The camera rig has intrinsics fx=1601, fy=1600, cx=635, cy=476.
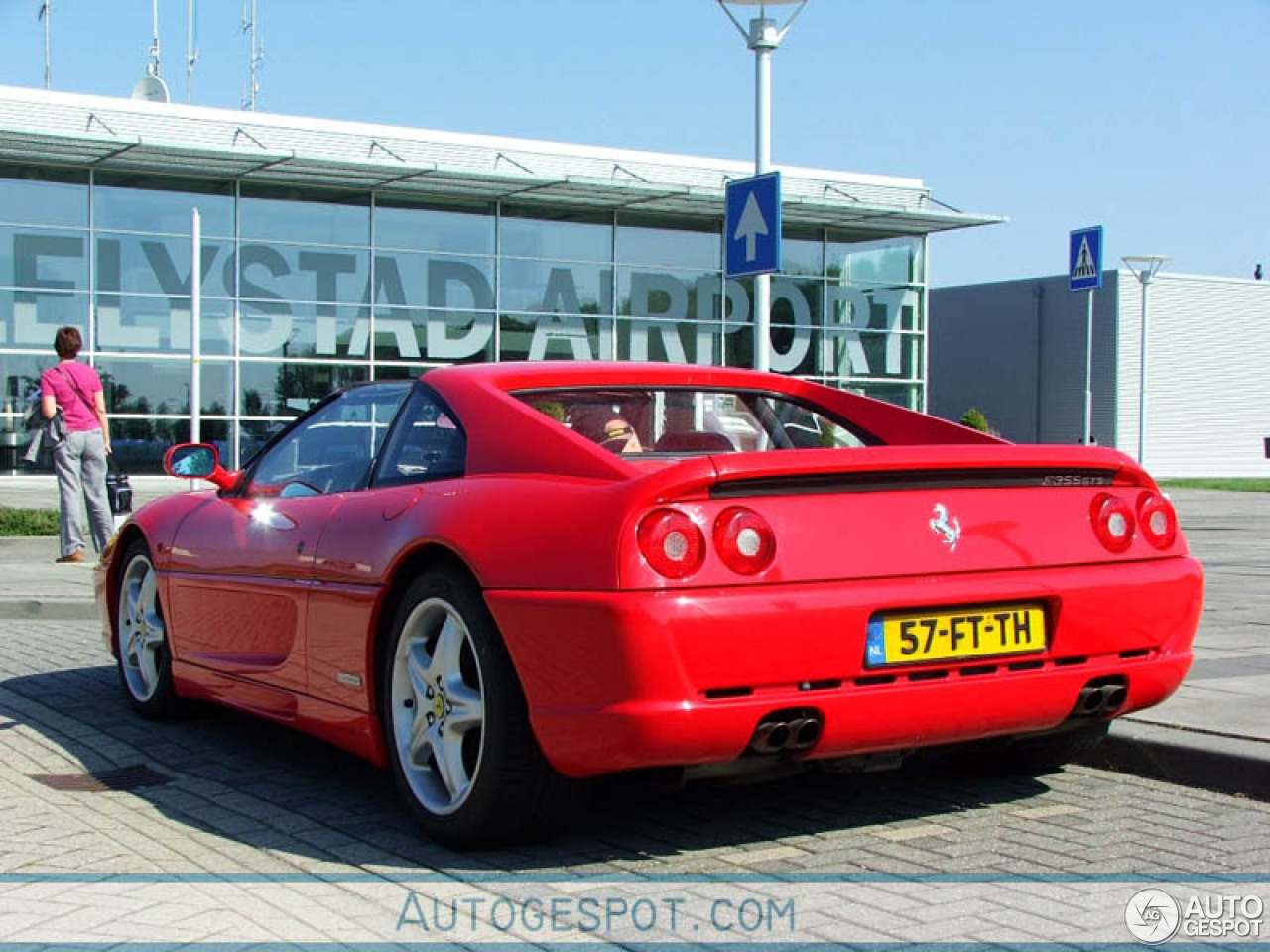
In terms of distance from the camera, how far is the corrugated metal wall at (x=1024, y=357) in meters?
49.6

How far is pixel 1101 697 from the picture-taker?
4.46 m

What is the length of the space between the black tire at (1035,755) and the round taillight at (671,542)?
58.3 inches

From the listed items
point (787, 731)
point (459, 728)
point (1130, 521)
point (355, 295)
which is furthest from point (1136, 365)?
point (787, 731)

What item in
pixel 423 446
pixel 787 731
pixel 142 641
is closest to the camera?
pixel 787 731

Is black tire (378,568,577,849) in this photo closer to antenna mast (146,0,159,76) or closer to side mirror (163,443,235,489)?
side mirror (163,443,235,489)

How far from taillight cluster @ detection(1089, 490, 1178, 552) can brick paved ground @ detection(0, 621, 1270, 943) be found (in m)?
0.82

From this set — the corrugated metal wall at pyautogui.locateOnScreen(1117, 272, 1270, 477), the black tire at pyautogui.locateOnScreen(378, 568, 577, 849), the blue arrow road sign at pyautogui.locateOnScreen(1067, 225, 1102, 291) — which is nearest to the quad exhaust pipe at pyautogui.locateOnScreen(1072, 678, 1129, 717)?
the black tire at pyautogui.locateOnScreen(378, 568, 577, 849)

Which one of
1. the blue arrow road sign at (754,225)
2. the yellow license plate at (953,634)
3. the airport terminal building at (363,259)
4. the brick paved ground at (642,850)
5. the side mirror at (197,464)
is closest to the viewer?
the brick paved ground at (642,850)

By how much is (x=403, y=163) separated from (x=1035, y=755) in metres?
23.9

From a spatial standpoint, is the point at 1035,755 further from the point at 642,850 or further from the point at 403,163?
the point at 403,163

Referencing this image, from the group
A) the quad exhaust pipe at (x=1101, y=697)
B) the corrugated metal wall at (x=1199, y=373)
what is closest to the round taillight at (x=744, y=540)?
the quad exhaust pipe at (x=1101, y=697)

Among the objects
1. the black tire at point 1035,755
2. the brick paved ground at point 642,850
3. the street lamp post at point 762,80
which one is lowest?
the brick paved ground at point 642,850

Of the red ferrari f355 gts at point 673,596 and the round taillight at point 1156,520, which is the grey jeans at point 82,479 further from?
the round taillight at point 1156,520

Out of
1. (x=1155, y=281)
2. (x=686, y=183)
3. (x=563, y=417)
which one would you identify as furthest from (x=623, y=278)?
(x=563, y=417)
